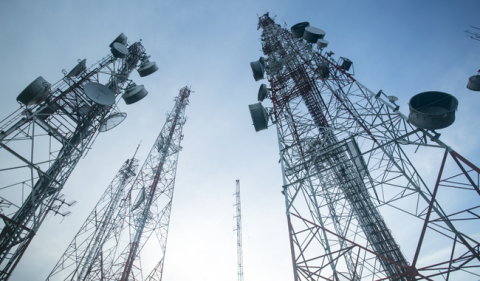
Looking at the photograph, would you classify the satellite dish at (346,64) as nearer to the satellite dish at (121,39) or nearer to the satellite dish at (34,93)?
the satellite dish at (121,39)

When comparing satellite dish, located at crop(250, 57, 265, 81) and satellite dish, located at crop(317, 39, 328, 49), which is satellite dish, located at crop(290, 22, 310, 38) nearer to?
satellite dish, located at crop(317, 39, 328, 49)

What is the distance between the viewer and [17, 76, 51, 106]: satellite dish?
10.7 metres

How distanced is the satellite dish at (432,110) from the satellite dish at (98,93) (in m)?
14.9

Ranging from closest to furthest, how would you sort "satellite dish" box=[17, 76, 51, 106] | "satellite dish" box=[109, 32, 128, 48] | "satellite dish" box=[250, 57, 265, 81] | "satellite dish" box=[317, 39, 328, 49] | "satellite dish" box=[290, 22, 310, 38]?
"satellite dish" box=[17, 76, 51, 106] < "satellite dish" box=[317, 39, 328, 49] < "satellite dish" box=[250, 57, 265, 81] < "satellite dish" box=[290, 22, 310, 38] < "satellite dish" box=[109, 32, 128, 48]

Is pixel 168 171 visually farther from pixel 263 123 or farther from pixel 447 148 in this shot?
pixel 447 148

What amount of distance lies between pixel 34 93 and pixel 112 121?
12.7 ft

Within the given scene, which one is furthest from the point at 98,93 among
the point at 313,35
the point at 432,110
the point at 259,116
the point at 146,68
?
the point at 432,110

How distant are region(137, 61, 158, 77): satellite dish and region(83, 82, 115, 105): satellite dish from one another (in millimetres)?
5380

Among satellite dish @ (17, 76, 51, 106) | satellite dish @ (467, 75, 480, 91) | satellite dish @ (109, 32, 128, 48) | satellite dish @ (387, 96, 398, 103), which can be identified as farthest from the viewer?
satellite dish @ (467, 75, 480, 91)

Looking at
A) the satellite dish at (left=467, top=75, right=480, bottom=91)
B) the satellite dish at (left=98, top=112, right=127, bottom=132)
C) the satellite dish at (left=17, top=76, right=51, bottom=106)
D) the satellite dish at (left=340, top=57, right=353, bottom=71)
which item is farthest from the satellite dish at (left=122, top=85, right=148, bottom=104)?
the satellite dish at (left=467, top=75, right=480, bottom=91)

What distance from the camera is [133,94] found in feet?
49.4

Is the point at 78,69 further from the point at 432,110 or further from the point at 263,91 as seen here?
the point at 432,110

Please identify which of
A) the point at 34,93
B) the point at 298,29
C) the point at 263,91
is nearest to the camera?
the point at 34,93

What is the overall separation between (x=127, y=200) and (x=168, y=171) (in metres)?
4.45
